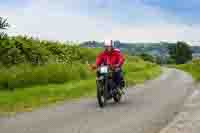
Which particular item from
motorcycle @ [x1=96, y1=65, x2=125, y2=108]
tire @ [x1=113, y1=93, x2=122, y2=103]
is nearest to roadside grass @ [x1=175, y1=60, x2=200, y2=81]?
tire @ [x1=113, y1=93, x2=122, y2=103]

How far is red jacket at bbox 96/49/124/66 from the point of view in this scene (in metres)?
16.5

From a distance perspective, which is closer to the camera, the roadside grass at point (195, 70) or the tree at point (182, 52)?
the roadside grass at point (195, 70)

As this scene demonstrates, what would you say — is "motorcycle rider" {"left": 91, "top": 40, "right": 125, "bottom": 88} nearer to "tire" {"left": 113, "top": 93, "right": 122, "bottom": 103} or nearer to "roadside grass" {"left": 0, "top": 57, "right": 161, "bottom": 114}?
"tire" {"left": 113, "top": 93, "right": 122, "bottom": 103}

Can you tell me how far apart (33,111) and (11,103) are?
8.32 feet

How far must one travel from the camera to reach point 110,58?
54.8 ft

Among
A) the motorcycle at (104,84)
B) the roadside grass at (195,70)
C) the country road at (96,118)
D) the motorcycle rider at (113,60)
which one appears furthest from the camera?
the roadside grass at (195,70)

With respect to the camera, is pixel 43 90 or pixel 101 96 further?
pixel 43 90

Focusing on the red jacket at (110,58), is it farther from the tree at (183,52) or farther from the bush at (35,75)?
the tree at (183,52)

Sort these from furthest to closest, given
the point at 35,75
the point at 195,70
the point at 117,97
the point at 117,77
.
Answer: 1. the point at 195,70
2. the point at 35,75
3. the point at 117,97
4. the point at 117,77

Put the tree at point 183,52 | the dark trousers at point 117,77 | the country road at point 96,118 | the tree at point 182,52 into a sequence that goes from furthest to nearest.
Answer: the tree at point 182,52
the tree at point 183,52
the dark trousers at point 117,77
the country road at point 96,118

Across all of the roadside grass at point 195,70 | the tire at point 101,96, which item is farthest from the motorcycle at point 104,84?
the roadside grass at point 195,70

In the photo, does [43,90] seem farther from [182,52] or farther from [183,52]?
[182,52]

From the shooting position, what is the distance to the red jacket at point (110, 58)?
16.5m

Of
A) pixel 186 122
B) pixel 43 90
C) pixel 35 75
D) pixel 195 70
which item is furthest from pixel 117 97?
pixel 195 70
